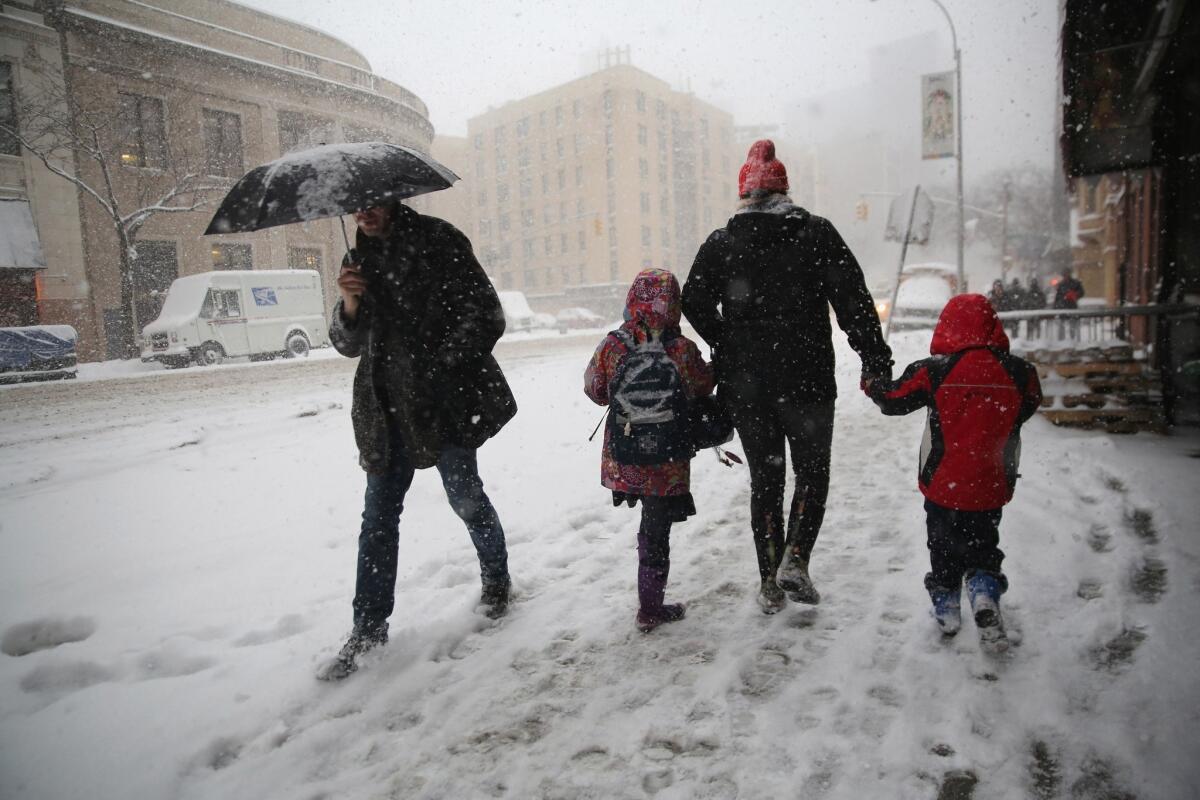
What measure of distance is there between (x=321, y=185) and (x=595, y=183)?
179 feet

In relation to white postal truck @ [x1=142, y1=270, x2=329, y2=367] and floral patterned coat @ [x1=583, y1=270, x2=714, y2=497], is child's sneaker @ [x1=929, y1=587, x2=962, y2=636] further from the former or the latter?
white postal truck @ [x1=142, y1=270, x2=329, y2=367]

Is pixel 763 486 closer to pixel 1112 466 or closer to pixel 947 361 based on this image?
pixel 947 361

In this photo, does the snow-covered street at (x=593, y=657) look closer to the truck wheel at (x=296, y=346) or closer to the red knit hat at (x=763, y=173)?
the red knit hat at (x=763, y=173)

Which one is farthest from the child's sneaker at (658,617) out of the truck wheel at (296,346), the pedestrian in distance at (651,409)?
the truck wheel at (296,346)

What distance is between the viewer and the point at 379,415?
277cm

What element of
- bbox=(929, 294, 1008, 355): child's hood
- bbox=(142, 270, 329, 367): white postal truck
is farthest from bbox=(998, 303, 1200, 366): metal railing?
bbox=(142, 270, 329, 367): white postal truck

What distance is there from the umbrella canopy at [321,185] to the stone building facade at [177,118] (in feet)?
79.4

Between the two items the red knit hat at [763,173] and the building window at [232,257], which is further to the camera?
the building window at [232,257]

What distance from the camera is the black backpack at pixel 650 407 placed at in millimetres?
2830

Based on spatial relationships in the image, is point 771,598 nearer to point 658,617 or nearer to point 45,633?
point 658,617

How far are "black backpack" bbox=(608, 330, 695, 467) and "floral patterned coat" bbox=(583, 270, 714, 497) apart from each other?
0.16 ft

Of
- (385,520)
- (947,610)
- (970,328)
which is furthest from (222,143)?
(947,610)

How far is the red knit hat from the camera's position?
2977 millimetres

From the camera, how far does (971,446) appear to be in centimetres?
266
